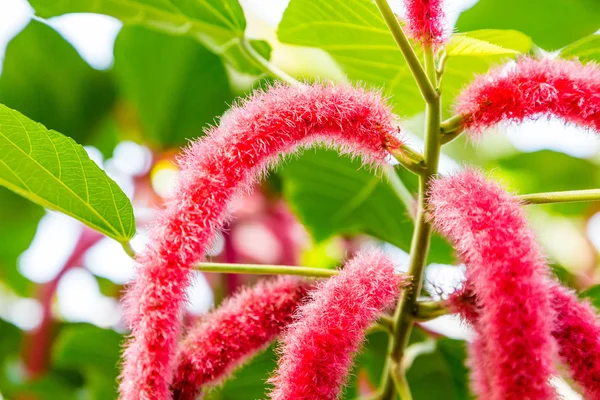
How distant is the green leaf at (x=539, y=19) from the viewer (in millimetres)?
828

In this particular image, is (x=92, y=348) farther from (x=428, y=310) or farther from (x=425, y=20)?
(x=425, y=20)

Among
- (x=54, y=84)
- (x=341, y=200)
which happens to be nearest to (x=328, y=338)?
(x=341, y=200)

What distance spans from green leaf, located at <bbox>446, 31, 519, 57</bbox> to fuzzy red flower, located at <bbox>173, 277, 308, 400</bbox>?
0.23 meters

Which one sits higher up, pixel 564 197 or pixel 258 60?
pixel 258 60

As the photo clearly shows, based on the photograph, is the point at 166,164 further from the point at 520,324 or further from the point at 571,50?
the point at 520,324

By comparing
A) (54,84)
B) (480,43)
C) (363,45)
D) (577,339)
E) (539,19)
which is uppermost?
(54,84)

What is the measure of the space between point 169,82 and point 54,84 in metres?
0.19

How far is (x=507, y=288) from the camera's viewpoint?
38cm

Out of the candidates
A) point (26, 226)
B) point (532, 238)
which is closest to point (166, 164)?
point (26, 226)

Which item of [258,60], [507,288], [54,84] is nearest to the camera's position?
[507,288]

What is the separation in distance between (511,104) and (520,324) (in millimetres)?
177

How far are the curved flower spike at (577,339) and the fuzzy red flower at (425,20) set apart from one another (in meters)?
0.19

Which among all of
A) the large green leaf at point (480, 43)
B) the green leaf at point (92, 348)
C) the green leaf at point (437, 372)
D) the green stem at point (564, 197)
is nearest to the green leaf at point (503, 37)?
the large green leaf at point (480, 43)

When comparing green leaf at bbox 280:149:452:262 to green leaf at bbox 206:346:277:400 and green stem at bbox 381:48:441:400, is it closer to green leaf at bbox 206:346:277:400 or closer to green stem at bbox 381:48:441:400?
green leaf at bbox 206:346:277:400
